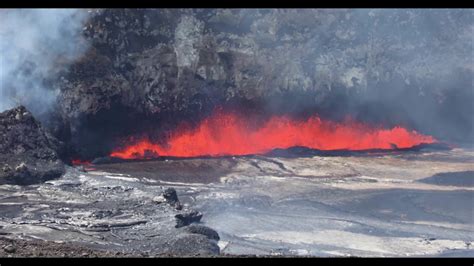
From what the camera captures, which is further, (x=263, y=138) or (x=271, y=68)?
(x=271, y=68)

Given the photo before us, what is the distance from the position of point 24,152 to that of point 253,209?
17.8 ft

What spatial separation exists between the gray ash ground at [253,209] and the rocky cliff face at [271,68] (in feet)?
9.87

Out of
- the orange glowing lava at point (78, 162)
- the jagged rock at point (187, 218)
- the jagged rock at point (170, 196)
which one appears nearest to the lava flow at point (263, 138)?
the orange glowing lava at point (78, 162)

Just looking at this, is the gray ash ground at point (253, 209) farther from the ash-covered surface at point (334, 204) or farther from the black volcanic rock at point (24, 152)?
the black volcanic rock at point (24, 152)

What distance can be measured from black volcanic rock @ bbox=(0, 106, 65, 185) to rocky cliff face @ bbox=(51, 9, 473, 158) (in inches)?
138

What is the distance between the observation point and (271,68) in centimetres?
2038

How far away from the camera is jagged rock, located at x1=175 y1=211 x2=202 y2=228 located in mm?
9695

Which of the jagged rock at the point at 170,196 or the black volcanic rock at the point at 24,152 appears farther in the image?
the black volcanic rock at the point at 24,152

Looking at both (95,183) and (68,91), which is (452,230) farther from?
(68,91)

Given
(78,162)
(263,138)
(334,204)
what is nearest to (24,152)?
(78,162)

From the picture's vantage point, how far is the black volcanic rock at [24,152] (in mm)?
12383

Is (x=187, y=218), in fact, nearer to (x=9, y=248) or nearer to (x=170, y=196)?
Result: (x=170, y=196)

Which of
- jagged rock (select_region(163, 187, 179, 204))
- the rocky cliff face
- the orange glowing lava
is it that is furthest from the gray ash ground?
the rocky cliff face

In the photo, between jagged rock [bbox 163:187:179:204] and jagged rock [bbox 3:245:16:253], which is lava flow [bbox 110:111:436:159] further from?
jagged rock [bbox 3:245:16:253]
